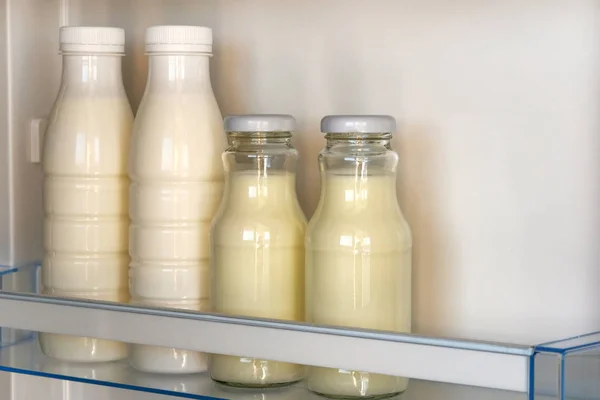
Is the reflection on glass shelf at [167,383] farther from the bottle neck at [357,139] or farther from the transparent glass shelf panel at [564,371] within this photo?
the bottle neck at [357,139]

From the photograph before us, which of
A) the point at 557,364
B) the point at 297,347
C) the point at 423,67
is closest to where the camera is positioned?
the point at 557,364

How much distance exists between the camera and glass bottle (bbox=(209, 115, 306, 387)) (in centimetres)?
79

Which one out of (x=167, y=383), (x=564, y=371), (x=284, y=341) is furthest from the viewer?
(x=167, y=383)

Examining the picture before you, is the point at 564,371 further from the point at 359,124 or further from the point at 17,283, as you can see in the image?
the point at 17,283

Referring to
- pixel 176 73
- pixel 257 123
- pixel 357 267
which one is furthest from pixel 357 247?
pixel 176 73

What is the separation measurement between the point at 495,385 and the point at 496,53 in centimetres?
28

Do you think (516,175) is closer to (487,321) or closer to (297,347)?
(487,321)

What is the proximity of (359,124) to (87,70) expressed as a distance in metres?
0.28

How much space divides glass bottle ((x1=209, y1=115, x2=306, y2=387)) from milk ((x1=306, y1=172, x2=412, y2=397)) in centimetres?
3

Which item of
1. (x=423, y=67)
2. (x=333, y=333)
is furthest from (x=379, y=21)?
(x=333, y=333)

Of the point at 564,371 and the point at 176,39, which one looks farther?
the point at 176,39

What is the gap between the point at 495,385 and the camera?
0.64m

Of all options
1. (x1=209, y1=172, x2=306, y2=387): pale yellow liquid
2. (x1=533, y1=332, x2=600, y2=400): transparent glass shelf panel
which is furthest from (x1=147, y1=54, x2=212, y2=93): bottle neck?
(x1=533, y1=332, x2=600, y2=400): transparent glass shelf panel

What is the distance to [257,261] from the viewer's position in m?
0.79
